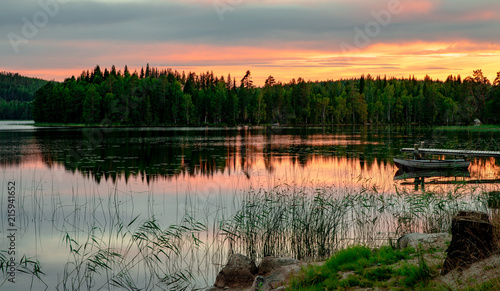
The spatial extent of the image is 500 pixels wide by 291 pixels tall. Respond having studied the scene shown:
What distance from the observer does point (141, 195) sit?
21125mm

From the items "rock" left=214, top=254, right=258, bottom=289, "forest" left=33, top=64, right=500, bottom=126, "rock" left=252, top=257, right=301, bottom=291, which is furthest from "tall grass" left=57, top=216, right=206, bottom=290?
"forest" left=33, top=64, right=500, bottom=126

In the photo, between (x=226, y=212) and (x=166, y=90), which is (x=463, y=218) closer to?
(x=226, y=212)

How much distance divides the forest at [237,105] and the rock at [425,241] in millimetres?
109065

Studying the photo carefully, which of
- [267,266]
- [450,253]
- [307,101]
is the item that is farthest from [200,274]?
[307,101]

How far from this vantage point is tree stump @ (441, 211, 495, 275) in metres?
6.99

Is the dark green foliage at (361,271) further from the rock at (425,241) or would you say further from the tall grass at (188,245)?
the tall grass at (188,245)

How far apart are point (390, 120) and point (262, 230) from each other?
160762mm

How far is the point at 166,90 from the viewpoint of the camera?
446 ft

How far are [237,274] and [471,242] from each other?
509cm

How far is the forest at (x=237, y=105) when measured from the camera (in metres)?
127

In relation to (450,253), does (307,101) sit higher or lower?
higher

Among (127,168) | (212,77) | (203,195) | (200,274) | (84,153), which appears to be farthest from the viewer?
(212,77)

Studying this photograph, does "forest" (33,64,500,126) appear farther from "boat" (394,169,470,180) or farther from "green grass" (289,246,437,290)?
"green grass" (289,246,437,290)

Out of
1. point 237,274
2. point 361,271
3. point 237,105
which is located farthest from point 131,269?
point 237,105
